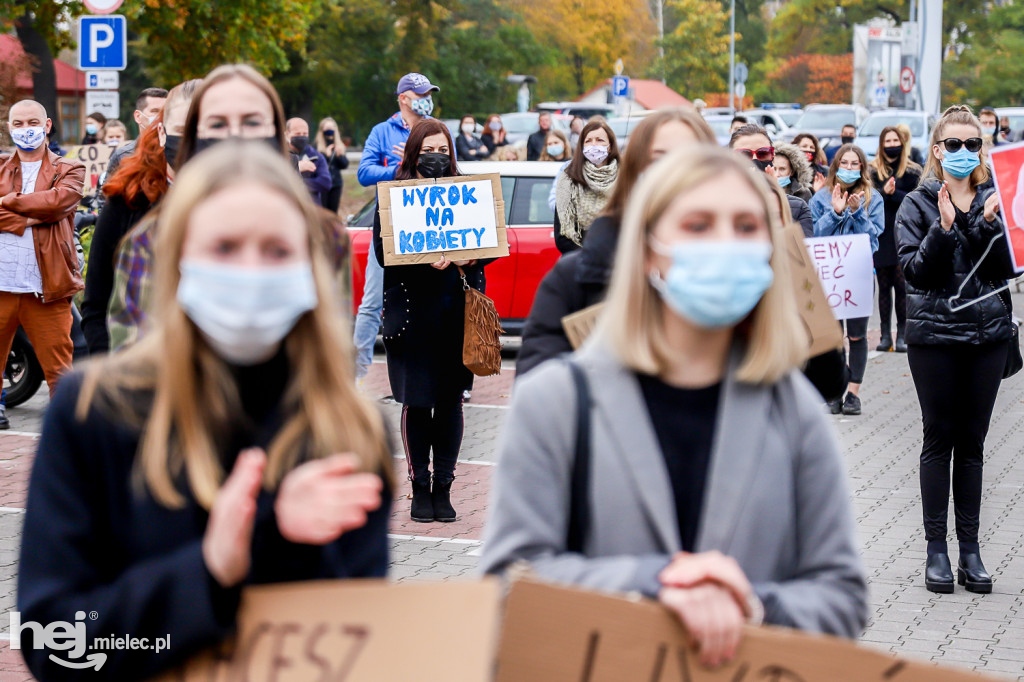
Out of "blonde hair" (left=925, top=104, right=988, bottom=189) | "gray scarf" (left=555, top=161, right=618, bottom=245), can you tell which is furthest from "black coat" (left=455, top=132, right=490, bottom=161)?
"blonde hair" (left=925, top=104, right=988, bottom=189)

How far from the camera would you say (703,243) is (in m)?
2.22

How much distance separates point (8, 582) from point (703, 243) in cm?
463

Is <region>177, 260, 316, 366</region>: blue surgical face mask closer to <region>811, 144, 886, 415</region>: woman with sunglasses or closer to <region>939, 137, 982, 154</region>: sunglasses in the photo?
<region>939, 137, 982, 154</region>: sunglasses

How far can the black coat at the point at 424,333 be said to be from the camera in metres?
6.95

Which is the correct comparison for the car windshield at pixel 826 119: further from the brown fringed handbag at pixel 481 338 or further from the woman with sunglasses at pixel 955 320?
the woman with sunglasses at pixel 955 320

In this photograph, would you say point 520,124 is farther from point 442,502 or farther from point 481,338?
point 481,338

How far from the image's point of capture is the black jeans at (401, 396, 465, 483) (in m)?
7.07

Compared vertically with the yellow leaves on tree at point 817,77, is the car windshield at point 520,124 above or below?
below

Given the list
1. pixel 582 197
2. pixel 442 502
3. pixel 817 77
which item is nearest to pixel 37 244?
pixel 442 502

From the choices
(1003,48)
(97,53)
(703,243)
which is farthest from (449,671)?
(1003,48)

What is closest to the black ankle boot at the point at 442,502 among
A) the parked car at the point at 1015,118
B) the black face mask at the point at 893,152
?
the black face mask at the point at 893,152

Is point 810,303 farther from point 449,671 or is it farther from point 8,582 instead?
point 8,582

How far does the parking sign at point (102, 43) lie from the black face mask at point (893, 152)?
7.65m

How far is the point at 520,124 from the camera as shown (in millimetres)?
38031
